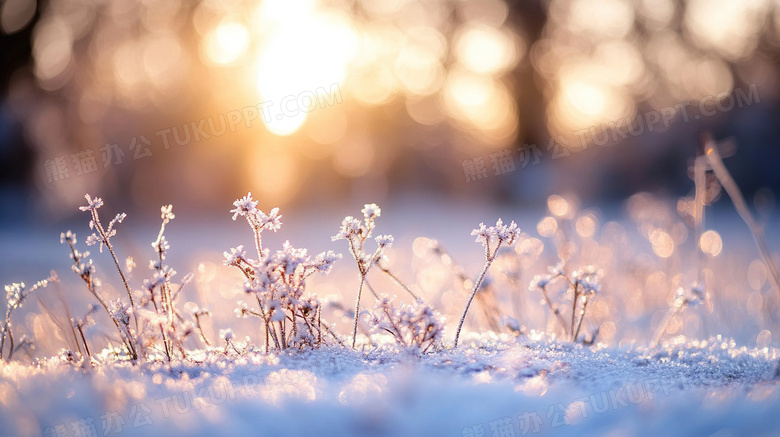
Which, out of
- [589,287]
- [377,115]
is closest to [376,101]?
[377,115]

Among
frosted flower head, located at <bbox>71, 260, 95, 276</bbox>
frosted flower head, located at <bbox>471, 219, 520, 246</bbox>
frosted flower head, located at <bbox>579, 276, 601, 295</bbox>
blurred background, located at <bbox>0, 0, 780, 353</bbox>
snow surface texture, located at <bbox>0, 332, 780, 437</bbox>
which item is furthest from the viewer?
blurred background, located at <bbox>0, 0, 780, 353</bbox>

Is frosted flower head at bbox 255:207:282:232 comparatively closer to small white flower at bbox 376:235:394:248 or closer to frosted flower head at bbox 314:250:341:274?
frosted flower head at bbox 314:250:341:274

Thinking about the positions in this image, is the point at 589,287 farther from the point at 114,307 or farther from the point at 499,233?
the point at 114,307

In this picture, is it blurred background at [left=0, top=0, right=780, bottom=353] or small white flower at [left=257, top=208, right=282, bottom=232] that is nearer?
small white flower at [left=257, top=208, right=282, bottom=232]

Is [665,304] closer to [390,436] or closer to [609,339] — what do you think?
[609,339]

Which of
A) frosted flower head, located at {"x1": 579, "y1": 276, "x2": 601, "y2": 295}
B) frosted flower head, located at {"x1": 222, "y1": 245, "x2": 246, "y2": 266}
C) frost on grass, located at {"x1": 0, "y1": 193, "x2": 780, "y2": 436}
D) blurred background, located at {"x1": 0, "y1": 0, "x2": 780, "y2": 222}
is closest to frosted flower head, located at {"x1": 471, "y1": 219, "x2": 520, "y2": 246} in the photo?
frost on grass, located at {"x1": 0, "y1": 193, "x2": 780, "y2": 436}

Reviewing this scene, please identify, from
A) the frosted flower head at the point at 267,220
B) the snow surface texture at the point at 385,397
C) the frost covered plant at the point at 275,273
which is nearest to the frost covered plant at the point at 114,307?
the snow surface texture at the point at 385,397

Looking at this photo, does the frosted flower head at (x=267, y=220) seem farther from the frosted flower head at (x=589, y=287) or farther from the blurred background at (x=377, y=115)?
the blurred background at (x=377, y=115)
